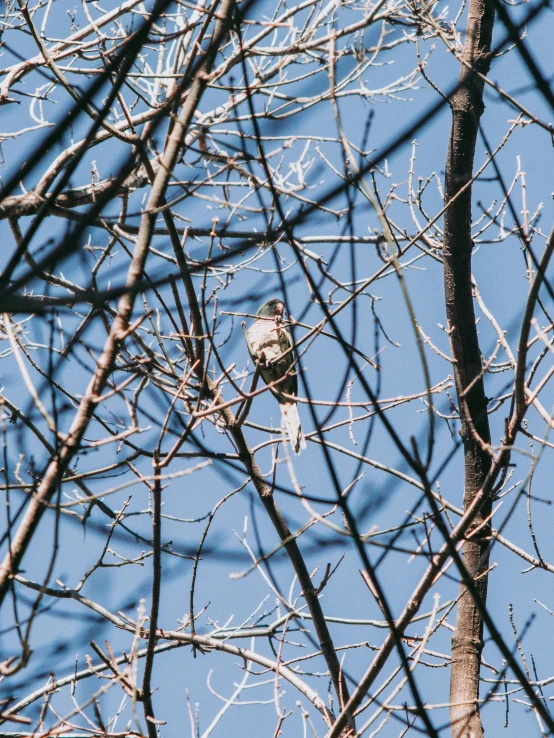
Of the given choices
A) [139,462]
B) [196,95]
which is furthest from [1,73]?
[196,95]

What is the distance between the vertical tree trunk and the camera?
3.16m

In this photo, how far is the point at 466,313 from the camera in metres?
3.33

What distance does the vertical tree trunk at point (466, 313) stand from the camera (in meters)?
3.16

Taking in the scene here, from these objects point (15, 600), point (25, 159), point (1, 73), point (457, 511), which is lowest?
point (15, 600)

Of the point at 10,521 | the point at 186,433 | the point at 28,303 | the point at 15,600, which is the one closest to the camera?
the point at 28,303

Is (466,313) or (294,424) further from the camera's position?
(294,424)

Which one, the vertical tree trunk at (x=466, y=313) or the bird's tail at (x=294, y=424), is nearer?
the vertical tree trunk at (x=466, y=313)

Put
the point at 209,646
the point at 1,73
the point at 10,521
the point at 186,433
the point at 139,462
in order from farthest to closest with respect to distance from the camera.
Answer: the point at 1,73 → the point at 139,462 → the point at 209,646 → the point at 186,433 → the point at 10,521

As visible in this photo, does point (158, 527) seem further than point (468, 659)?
No

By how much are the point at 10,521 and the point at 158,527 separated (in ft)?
1.15

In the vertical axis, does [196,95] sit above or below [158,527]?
above

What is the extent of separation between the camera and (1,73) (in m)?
5.21

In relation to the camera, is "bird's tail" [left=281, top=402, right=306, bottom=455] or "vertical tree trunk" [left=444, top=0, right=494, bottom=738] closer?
"vertical tree trunk" [left=444, top=0, right=494, bottom=738]

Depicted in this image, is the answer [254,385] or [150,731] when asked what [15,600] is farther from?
[254,385]
